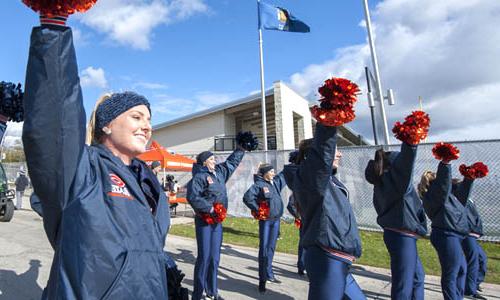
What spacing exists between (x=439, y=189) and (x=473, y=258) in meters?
1.73

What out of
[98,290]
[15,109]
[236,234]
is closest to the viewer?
[98,290]

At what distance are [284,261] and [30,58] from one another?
300 inches

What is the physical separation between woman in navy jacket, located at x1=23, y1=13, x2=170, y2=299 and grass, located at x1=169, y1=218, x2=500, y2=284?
6916 mm

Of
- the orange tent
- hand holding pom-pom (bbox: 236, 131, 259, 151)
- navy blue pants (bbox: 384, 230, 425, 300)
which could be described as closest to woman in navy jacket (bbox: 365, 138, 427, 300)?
navy blue pants (bbox: 384, 230, 425, 300)

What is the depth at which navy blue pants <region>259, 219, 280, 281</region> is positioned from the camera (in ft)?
20.0

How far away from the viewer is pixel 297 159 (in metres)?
3.74

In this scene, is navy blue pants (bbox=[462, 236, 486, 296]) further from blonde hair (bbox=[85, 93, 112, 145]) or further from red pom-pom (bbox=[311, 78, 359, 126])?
blonde hair (bbox=[85, 93, 112, 145])

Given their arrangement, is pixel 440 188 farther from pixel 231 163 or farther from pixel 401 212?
pixel 231 163

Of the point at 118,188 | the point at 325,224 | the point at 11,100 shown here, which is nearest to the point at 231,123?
the point at 325,224

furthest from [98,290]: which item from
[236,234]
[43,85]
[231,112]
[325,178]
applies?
[231,112]

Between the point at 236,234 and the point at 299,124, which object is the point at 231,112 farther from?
the point at 236,234

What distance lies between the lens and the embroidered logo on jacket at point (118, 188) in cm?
162

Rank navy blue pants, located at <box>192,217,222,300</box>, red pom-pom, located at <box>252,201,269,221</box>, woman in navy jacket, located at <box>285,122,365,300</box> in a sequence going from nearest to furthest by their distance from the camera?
woman in navy jacket, located at <box>285,122,365,300</box> < navy blue pants, located at <box>192,217,222,300</box> < red pom-pom, located at <box>252,201,269,221</box>

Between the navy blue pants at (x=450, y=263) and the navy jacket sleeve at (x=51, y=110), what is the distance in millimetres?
4918
